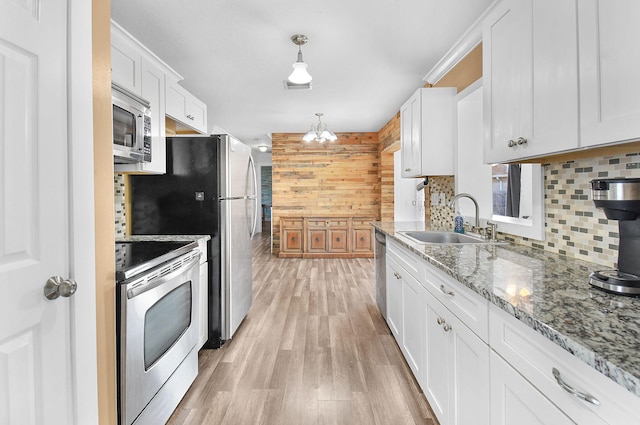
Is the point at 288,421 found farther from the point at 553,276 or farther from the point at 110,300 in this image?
the point at 553,276

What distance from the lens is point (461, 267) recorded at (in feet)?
4.40

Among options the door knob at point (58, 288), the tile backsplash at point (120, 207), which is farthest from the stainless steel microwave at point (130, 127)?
the door knob at point (58, 288)

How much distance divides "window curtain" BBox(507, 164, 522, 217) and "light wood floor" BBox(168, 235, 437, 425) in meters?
1.40

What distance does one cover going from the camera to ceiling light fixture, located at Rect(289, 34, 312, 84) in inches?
95.3

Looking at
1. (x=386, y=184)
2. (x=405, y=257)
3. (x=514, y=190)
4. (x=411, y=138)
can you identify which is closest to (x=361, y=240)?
(x=386, y=184)

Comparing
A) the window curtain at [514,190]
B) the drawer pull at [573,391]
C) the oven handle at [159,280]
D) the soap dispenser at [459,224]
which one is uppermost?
the window curtain at [514,190]

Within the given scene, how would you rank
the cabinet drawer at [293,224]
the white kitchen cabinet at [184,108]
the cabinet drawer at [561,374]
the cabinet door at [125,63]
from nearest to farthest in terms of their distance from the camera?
the cabinet drawer at [561,374] < the cabinet door at [125,63] < the white kitchen cabinet at [184,108] < the cabinet drawer at [293,224]

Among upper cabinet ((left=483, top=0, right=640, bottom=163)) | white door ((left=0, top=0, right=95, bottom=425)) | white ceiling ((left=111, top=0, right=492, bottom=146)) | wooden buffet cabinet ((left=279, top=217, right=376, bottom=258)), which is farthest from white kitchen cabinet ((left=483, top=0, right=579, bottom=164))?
wooden buffet cabinet ((left=279, top=217, right=376, bottom=258))

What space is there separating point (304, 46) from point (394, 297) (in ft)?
7.36

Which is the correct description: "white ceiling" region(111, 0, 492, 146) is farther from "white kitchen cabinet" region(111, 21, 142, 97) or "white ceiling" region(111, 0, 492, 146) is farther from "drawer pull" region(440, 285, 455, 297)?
"drawer pull" region(440, 285, 455, 297)

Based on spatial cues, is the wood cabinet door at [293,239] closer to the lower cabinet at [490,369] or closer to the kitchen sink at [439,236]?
the kitchen sink at [439,236]

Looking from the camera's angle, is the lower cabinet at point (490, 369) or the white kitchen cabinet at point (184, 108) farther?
the white kitchen cabinet at point (184, 108)

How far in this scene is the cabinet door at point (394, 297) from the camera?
7.48ft

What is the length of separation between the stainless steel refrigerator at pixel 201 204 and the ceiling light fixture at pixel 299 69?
71cm
